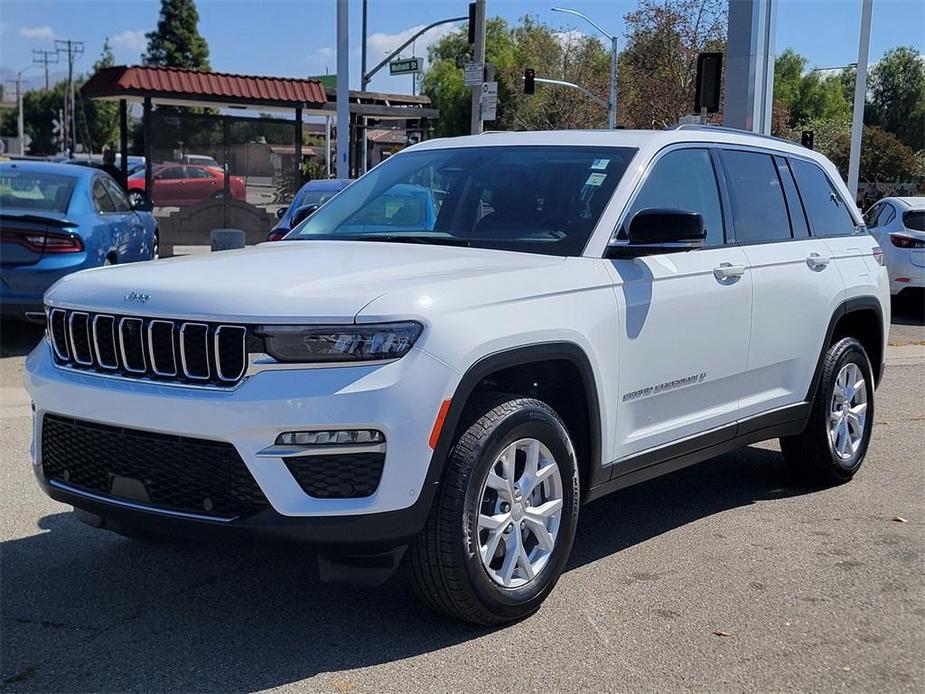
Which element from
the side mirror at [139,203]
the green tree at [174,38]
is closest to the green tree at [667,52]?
the side mirror at [139,203]

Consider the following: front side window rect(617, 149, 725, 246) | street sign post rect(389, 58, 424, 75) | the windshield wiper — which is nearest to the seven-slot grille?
the windshield wiper

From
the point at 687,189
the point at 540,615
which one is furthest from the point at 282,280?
the point at 687,189

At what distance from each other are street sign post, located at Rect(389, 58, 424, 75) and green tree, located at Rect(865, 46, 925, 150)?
116 feet

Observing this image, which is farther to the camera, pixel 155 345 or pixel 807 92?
pixel 807 92

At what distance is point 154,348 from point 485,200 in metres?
1.89

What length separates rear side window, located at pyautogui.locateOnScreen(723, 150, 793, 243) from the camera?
5520 millimetres

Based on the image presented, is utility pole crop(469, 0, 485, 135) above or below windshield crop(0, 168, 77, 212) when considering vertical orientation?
above

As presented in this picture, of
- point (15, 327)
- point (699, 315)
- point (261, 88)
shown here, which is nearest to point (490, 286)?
point (699, 315)

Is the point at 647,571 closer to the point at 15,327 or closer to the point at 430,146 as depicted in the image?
the point at 430,146

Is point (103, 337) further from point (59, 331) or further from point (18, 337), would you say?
point (18, 337)

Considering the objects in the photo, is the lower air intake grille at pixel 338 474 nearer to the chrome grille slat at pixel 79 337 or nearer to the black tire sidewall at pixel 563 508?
the black tire sidewall at pixel 563 508

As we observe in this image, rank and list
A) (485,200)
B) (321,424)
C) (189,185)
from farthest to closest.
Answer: (189,185) < (485,200) < (321,424)

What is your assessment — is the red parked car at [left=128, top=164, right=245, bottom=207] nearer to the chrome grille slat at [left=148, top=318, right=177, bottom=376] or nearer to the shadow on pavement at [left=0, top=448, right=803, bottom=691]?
the shadow on pavement at [left=0, top=448, right=803, bottom=691]

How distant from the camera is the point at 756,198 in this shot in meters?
5.70
